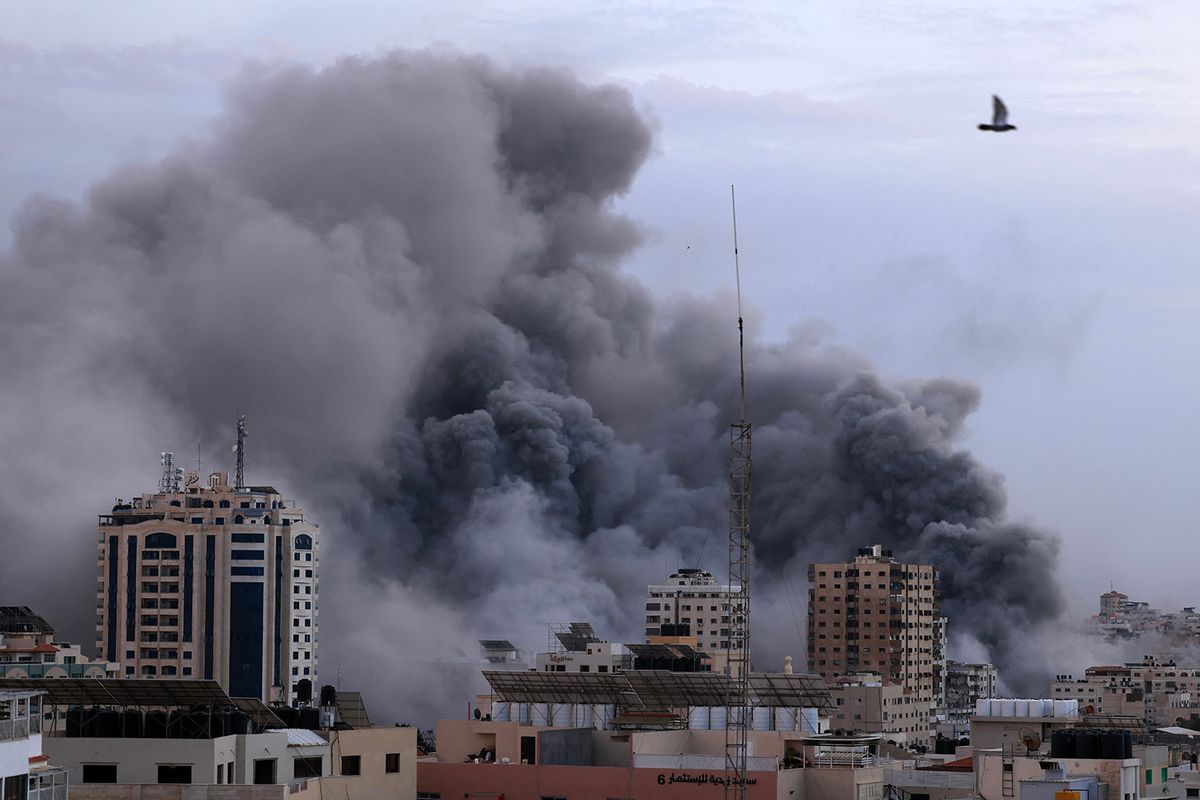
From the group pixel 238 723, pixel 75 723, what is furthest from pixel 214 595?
pixel 75 723

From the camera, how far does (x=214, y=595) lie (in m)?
68.2

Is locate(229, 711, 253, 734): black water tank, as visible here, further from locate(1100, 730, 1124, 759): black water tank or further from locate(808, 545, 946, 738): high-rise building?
locate(808, 545, 946, 738): high-rise building

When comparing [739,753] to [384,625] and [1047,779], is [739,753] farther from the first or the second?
[384,625]

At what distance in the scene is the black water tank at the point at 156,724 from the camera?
86.5 feet

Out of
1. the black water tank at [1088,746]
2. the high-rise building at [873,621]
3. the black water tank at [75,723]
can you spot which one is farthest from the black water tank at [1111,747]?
the high-rise building at [873,621]

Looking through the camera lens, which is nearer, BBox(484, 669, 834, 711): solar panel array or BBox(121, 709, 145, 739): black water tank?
BBox(121, 709, 145, 739): black water tank

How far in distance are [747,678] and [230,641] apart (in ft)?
120

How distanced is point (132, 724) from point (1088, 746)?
10.7m

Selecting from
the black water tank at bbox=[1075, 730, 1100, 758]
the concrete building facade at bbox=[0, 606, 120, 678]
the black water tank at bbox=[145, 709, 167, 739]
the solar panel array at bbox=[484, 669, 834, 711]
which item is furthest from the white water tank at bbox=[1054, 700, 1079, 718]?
the concrete building facade at bbox=[0, 606, 120, 678]

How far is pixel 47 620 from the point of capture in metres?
72.4

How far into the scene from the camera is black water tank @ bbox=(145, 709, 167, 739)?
86.5ft

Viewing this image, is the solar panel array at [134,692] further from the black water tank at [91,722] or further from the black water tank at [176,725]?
the black water tank at [91,722]

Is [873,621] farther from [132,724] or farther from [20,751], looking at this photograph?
[20,751]

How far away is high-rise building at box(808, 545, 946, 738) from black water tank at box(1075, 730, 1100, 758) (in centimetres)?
5974
